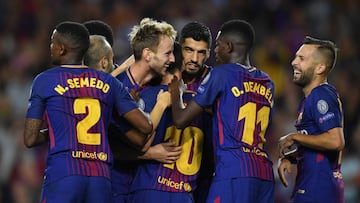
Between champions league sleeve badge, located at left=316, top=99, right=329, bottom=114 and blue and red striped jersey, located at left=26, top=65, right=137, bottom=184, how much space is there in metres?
1.75

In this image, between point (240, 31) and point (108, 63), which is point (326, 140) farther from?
point (108, 63)

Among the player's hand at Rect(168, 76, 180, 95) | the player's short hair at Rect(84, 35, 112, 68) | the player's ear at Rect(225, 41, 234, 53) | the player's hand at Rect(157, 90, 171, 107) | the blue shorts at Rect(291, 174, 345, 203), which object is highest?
the player's ear at Rect(225, 41, 234, 53)

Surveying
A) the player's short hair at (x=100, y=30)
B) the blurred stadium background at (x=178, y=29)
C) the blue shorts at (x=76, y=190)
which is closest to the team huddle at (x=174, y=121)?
the blue shorts at (x=76, y=190)

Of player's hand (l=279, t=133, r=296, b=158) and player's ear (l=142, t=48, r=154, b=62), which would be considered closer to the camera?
player's hand (l=279, t=133, r=296, b=158)

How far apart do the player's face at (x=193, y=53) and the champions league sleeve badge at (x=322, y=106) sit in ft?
3.54

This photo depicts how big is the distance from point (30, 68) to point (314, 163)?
7.65 metres

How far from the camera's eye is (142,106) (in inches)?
317

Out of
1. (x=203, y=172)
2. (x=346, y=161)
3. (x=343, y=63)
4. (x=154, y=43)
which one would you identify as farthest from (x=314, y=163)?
(x=343, y=63)

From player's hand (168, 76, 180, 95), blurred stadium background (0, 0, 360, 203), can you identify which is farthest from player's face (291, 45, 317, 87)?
blurred stadium background (0, 0, 360, 203)

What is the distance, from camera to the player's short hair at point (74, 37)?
24.5 feet

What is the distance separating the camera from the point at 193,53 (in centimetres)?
820

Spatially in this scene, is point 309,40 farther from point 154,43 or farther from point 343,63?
point 343,63

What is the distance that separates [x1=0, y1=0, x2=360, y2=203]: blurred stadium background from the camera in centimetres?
1320

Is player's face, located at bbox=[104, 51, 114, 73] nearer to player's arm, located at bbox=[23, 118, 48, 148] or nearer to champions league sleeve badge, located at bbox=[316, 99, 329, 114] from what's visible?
player's arm, located at bbox=[23, 118, 48, 148]
